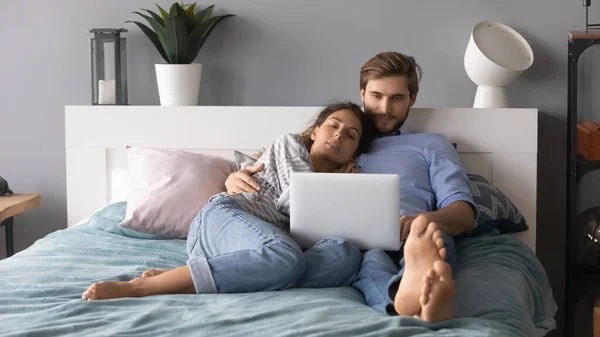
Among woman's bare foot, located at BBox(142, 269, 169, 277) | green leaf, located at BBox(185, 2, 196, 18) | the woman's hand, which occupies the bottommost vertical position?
woman's bare foot, located at BBox(142, 269, 169, 277)

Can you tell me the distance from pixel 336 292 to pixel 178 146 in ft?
4.15

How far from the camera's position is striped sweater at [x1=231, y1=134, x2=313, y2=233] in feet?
→ 7.38

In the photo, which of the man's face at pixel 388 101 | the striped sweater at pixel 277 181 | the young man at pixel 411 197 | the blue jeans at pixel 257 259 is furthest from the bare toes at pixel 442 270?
the man's face at pixel 388 101

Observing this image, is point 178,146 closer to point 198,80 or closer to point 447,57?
point 198,80

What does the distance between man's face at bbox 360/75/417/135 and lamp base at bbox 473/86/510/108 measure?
377 mm

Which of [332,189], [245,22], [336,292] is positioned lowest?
[336,292]

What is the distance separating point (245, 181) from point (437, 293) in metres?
0.90

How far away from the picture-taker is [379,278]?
1.90 meters

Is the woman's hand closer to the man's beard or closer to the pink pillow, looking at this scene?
the man's beard

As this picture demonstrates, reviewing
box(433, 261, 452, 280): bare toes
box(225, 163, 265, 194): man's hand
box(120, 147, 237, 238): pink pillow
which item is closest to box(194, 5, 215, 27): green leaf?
box(120, 147, 237, 238): pink pillow

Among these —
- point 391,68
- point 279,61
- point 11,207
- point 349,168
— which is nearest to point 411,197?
point 349,168

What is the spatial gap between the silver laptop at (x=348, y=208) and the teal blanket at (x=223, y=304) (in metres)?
0.16

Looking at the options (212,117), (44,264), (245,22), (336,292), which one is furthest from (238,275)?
(245,22)

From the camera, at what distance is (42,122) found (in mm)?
3279
